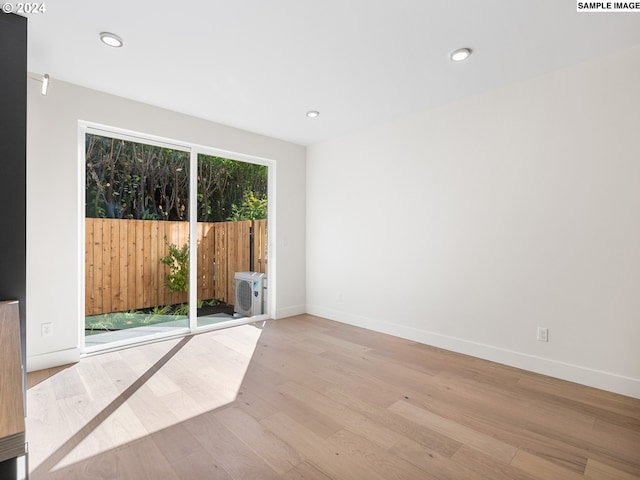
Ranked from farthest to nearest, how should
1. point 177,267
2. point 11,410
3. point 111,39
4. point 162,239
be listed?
point 177,267 < point 162,239 < point 111,39 < point 11,410

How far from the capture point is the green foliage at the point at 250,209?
4.28m

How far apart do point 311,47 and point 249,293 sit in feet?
10.2

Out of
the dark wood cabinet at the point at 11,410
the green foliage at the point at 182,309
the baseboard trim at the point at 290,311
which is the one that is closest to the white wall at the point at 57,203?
the green foliage at the point at 182,309

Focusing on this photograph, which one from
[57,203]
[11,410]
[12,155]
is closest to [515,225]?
[11,410]

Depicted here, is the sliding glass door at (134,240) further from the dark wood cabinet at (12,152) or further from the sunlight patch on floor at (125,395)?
the dark wood cabinet at (12,152)

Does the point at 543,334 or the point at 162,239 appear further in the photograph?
the point at 162,239

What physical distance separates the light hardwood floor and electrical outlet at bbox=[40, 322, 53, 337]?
0.31 m

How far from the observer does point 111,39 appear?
228cm

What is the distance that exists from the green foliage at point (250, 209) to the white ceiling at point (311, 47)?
4.33ft

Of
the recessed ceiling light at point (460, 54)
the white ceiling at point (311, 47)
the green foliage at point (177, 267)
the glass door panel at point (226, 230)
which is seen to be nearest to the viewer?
the white ceiling at point (311, 47)

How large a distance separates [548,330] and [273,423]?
2.35m

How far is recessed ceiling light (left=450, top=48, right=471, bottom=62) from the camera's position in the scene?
95.0 inches

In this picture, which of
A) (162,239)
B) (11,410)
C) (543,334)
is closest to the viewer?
(11,410)

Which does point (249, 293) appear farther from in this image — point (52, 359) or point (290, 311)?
point (52, 359)
